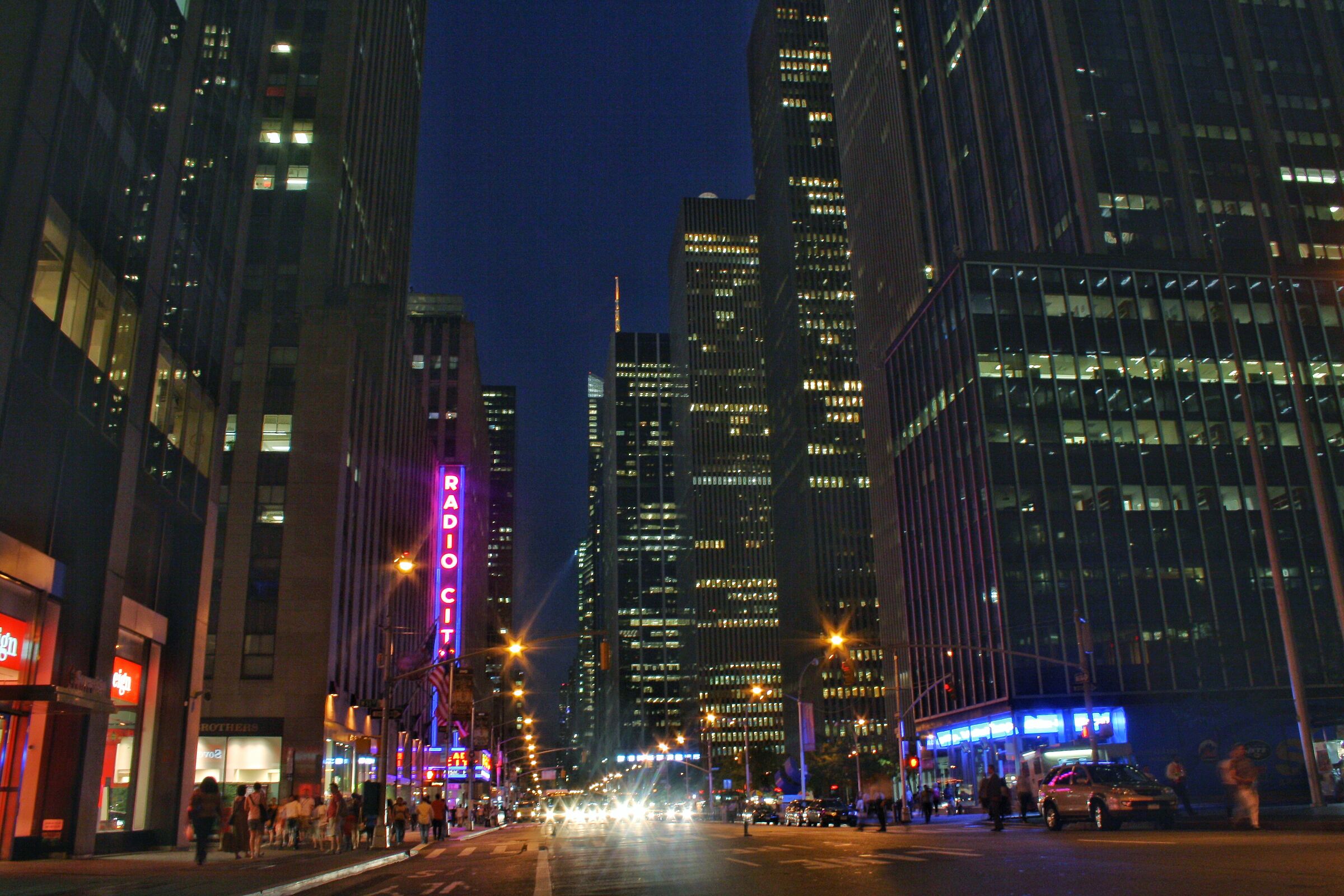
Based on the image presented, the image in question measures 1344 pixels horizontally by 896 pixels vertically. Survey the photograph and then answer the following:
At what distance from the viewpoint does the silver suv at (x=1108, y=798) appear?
27.4 m

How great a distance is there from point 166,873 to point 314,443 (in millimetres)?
40671

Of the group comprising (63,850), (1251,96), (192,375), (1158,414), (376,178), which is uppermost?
(1251,96)

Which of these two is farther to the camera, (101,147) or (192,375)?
(192,375)

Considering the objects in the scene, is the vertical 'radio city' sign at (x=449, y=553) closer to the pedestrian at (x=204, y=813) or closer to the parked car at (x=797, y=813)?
the parked car at (x=797, y=813)

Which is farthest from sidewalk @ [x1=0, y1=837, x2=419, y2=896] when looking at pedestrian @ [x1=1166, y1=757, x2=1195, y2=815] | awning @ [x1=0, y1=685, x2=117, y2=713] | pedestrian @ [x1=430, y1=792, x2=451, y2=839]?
pedestrian @ [x1=1166, y1=757, x2=1195, y2=815]

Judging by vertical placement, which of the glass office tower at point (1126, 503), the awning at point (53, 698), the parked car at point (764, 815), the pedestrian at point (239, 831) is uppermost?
the glass office tower at point (1126, 503)

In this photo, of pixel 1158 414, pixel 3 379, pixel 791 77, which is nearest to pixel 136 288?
pixel 3 379

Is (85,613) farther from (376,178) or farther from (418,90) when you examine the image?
(418,90)

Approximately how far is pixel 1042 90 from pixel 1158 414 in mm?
35472

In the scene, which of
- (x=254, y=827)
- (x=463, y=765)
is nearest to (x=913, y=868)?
(x=254, y=827)

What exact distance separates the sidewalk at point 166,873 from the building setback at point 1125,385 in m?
49.1

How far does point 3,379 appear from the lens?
2144 centimetres

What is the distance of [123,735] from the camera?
31.9 meters

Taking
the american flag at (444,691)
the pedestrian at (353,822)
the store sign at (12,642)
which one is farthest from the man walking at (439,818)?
the store sign at (12,642)
